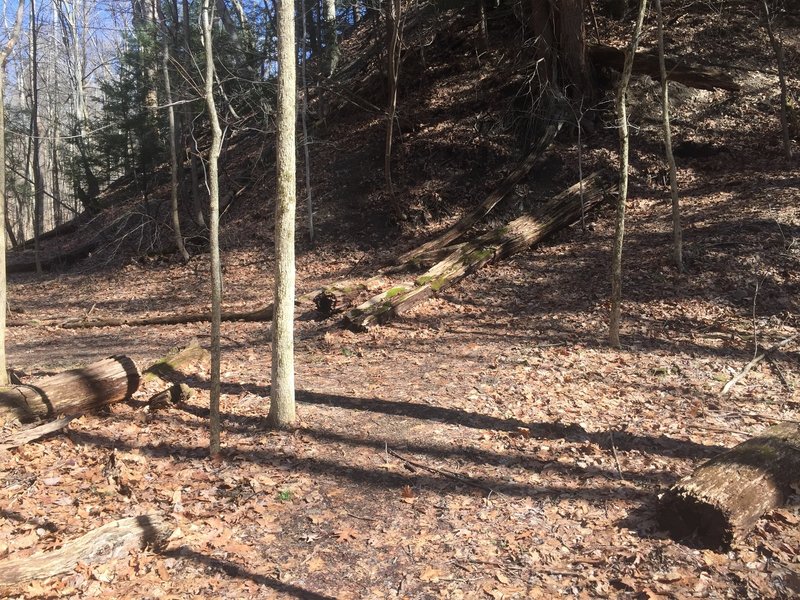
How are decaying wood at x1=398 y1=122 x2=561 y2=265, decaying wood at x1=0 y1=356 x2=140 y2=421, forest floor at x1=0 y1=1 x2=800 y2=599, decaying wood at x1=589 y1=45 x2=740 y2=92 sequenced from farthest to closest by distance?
decaying wood at x1=589 y1=45 x2=740 y2=92 < decaying wood at x1=398 y1=122 x2=561 y2=265 < decaying wood at x1=0 y1=356 x2=140 y2=421 < forest floor at x1=0 y1=1 x2=800 y2=599

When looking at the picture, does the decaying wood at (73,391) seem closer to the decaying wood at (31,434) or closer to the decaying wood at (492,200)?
the decaying wood at (31,434)

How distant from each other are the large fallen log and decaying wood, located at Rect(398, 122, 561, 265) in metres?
1.25

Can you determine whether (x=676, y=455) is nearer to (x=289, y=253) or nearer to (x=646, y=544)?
(x=646, y=544)

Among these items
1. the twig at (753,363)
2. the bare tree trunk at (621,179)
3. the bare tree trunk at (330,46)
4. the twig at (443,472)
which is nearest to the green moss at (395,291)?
the bare tree trunk at (621,179)

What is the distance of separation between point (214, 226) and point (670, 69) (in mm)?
13382

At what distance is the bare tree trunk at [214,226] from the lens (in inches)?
234

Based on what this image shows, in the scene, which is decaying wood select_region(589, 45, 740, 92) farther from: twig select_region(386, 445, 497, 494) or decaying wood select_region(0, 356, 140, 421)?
decaying wood select_region(0, 356, 140, 421)

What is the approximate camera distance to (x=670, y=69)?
14.6m

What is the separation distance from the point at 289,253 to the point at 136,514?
3.02 meters

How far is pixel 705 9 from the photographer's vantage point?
19.6 m

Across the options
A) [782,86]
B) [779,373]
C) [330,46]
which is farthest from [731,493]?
[330,46]

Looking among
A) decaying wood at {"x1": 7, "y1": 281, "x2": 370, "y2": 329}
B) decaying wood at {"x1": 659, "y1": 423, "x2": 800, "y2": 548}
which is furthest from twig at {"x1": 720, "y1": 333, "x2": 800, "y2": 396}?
decaying wood at {"x1": 7, "y1": 281, "x2": 370, "y2": 329}

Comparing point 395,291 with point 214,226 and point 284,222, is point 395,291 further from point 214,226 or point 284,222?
point 214,226

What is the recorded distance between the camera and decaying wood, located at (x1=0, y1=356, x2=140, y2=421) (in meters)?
6.77
